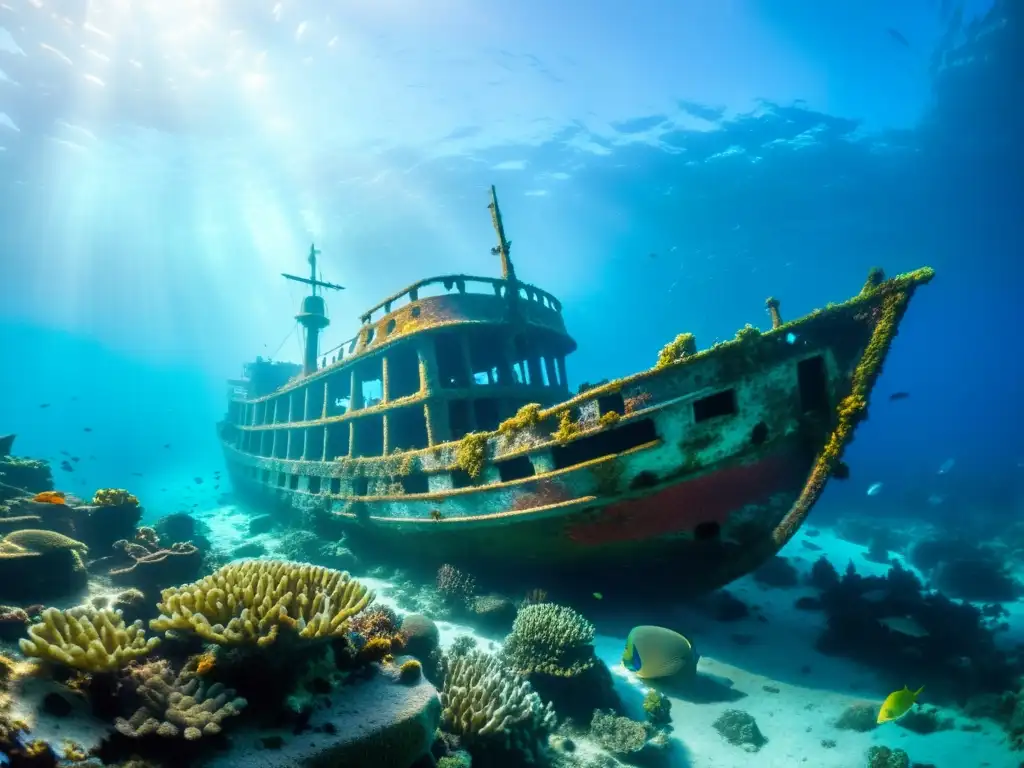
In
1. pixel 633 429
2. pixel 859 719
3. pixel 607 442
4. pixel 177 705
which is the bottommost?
pixel 859 719

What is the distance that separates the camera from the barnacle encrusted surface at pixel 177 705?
2711mm

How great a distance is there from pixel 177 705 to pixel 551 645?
5115 mm

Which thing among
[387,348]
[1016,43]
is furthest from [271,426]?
[1016,43]

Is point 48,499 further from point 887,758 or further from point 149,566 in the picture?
point 887,758

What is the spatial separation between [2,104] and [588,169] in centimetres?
4644

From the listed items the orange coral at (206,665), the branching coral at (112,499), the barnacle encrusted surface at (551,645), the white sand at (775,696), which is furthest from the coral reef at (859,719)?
the branching coral at (112,499)

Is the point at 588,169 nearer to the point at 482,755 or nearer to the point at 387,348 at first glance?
the point at 387,348

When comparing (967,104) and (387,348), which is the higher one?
(967,104)

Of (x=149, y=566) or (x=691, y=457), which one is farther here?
(x=691, y=457)

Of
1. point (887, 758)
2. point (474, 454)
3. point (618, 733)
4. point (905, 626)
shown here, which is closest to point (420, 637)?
point (618, 733)

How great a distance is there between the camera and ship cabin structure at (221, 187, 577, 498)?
11.0 metres

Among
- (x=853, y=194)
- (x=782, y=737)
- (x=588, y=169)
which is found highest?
(x=588, y=169)

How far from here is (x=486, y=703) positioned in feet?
16.5

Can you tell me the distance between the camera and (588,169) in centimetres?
4103
